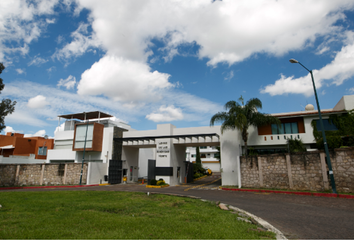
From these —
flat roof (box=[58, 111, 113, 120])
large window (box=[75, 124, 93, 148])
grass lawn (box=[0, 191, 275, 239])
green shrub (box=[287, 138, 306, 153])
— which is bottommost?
grass lawn (box=[0, 191, 275, 239])

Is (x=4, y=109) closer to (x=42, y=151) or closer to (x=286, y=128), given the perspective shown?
(x=42, y=151)

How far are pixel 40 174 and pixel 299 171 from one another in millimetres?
29903

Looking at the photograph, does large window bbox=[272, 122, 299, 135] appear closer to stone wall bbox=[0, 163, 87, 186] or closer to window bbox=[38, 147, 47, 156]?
stone wall bbox=[0, 163, 87, 186]

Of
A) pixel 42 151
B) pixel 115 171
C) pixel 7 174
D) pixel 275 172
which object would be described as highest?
pixel 42 151

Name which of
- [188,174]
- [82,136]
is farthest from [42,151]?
[188,174]

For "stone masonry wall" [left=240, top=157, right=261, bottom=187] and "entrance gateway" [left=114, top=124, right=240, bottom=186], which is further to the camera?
"entrance gateway" [left=114, top=124, right=240, bottom=186]

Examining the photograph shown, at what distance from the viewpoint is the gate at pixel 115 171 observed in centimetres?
2978

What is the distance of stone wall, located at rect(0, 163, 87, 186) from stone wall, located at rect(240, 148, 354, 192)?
20.3 m

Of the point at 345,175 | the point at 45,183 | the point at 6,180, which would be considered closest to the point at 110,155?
the point at 45,183

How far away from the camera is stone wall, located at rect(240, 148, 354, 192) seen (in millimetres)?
15725

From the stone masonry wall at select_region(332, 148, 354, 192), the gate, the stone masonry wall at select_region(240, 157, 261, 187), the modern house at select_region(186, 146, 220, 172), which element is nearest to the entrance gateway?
the gate

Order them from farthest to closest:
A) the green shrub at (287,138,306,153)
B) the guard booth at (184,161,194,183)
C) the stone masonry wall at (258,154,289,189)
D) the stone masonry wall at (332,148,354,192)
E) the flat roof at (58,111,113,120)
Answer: the flat roof at (58,111,113,120), the guard booth at (184,161,194,183), the green shrub at (287,138,306,153), the stone masonry wall at (258,154,289,189), the stone masonry wall at (332,148,354,192)

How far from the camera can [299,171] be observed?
58.4 feet

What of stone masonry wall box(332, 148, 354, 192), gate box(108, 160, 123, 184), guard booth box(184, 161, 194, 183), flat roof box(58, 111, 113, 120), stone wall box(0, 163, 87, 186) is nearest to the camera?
stone masonry wall box(332, 148, 354, 192)
